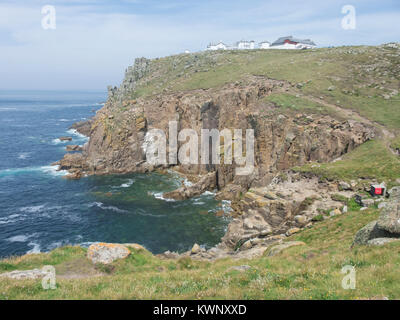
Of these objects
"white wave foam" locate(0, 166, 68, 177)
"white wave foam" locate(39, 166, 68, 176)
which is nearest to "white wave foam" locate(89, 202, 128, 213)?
"white wave foam" locate(39, 166, 68, 176)

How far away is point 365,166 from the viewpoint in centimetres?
3353

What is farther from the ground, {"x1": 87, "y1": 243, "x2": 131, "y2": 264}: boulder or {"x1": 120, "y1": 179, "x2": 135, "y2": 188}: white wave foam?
{"x1": 87, "y1": 243, "x2": 131, "y2": 264}: boulder

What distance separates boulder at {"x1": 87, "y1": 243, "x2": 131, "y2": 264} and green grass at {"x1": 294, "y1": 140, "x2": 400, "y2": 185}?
82.7 feet

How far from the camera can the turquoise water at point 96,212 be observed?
135 ft

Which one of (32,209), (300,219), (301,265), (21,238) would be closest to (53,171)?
(32,209)

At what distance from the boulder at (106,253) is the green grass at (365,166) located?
2520cm

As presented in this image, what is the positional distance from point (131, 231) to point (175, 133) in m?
36.8

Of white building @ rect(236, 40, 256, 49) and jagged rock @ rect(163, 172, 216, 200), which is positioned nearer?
jagged rock @ rect(163, 172, 216, 200)

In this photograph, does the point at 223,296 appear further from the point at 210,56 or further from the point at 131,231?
the point at 210,56

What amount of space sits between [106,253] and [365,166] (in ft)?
101

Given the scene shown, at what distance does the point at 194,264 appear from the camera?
68.9 ft

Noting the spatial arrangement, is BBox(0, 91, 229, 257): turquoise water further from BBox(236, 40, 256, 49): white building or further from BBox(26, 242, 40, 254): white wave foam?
BBox(236, 40, 256, 49): white building

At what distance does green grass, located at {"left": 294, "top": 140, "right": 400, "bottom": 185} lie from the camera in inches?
1225

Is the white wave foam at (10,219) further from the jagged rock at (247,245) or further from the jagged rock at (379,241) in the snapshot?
the jagged rock at (379,241)
